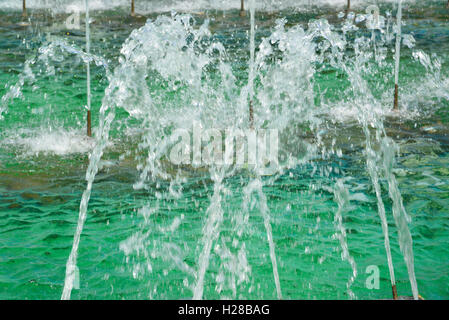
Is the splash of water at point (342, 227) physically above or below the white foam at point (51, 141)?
below

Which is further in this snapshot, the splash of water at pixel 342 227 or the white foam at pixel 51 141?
the white foam at pixel 51 141

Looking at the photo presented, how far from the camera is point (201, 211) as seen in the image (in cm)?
622

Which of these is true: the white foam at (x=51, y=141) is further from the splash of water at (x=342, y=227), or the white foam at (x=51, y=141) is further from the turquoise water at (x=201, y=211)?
the splash of water at (x=342, y=227)

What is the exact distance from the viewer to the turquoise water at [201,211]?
4914mm

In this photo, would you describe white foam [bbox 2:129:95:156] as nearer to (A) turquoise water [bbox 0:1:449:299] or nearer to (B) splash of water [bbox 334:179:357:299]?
(A) turquoise water [bbox 0:1:449:299]

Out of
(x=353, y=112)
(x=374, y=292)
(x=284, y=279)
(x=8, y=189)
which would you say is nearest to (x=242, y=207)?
(x=284, y=279)

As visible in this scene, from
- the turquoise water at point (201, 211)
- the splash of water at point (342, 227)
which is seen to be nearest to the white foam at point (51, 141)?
the turquoise water at point (201, 211)

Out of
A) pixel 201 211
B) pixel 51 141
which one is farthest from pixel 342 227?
pixel 51 141

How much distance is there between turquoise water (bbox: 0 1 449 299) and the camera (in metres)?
4.91

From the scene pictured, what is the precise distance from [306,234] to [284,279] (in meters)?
0.84

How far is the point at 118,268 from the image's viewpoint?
5109 millimetres

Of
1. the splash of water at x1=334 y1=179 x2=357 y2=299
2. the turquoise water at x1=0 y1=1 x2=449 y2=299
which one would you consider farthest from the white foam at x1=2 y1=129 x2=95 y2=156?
the splash of water at x1=334 y1=179 x2=357 y2=299
